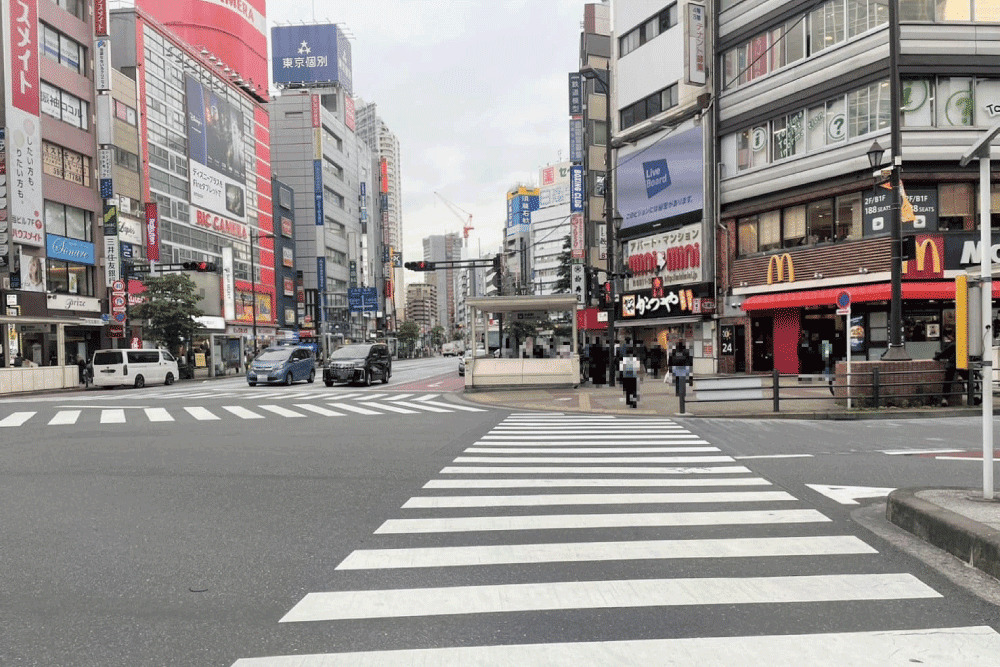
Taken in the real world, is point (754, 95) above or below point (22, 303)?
above

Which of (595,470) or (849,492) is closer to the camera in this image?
(849,492)

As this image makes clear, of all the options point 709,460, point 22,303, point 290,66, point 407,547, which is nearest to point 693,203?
point 709,460

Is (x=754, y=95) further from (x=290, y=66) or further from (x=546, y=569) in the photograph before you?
(x=290, y=66)

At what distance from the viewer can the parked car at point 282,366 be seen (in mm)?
30891

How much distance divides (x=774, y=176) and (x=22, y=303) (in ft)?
116

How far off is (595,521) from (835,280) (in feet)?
72.7

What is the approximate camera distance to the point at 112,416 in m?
16.8

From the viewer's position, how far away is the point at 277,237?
75.4 metres

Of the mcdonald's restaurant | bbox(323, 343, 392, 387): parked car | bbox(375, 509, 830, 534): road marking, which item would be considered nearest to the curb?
bbox(375, 509, 830, 534): road marking

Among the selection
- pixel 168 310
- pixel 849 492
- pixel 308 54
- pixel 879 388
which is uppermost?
pixel 308 54

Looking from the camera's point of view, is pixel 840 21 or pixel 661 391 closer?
pixel 661 391

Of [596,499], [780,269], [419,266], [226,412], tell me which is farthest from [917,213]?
[226,412]

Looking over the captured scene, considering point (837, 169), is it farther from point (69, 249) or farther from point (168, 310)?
point (69, 249)

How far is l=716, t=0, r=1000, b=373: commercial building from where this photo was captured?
22906 millimetres
